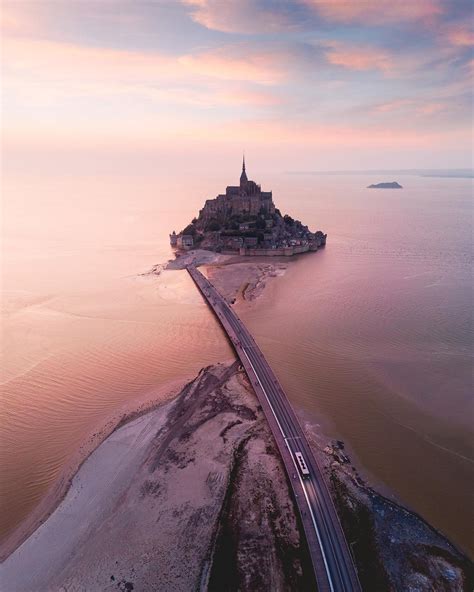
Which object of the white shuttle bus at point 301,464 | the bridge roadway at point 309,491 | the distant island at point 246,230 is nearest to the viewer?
the bridge roadway at point 309,491

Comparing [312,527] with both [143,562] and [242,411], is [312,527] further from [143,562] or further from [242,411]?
[242,411]

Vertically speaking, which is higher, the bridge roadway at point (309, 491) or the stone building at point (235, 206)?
the stone building at point (235, 206)

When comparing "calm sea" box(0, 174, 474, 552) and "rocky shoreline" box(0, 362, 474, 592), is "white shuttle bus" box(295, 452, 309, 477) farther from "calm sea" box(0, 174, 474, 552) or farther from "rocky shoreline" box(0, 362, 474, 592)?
"calm sea" box(0, 174, 474, 552)

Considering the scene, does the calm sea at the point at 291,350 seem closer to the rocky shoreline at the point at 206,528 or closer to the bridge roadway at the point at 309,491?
the rocky shoreline at the point at 206,528

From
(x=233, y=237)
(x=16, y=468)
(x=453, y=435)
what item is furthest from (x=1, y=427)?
(x=233, y=237)

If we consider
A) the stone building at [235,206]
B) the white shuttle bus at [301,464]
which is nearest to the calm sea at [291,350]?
the white shuttle bus at [301,464]

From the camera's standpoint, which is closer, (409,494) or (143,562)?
(143,562)

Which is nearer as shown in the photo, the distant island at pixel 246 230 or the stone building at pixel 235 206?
the distant island at pixel 246 230
